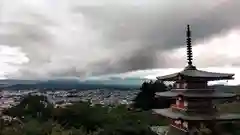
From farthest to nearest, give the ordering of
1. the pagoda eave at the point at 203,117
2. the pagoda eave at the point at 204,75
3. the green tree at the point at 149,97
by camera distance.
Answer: the green tree at the point at 149,97 < the pagoda eave at the point at 204,75 < the pagoda eave at the point at 203,117

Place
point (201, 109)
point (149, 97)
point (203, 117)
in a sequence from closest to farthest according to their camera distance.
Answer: point (203, 117)
point (201, 109)
point (149, 97)

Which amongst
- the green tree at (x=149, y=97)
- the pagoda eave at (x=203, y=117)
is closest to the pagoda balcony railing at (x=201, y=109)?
the pagoda eave at (x=203, y=117)

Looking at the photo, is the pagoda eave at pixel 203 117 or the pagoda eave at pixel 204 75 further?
the pagoda eave at pixel 204 75

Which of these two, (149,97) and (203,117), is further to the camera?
(149,97)

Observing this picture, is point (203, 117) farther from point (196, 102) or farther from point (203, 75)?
point (203, 75)

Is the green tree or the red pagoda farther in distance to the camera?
the green tree

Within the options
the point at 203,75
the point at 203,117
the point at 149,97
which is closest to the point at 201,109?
the point at 203,117

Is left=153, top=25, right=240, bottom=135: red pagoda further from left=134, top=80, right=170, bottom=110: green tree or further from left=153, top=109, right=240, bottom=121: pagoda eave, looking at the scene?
left=134, top=80, right=170, bottom=110: green tree

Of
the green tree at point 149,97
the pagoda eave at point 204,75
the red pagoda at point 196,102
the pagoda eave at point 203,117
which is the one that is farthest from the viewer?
the green tree at point 149,97

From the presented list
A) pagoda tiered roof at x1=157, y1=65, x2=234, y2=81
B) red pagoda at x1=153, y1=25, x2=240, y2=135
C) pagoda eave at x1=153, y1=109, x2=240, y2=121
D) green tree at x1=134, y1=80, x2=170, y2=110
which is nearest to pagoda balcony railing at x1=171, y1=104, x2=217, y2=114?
red pagoda at x1=153, y1=25, x2=240, y2=135

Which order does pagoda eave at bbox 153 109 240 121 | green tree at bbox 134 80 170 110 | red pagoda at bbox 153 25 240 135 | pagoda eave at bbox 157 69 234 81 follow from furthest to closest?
green tree at bbox 134 80 170 110
pagoda eave at bbox 157 69 234 81
red pagoda at bbox 153 25 240 135
pagoda eave at bbox 153 109 240 121

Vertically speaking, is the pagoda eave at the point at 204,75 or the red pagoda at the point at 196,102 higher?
the pagoda eave at the point at 204,75


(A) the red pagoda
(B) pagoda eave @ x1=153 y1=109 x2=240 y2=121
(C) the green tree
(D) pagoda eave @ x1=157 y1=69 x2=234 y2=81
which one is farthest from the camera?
(C) the green tree

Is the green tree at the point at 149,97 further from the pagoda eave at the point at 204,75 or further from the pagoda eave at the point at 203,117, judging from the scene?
the pagoda eave at the point at 204,75
